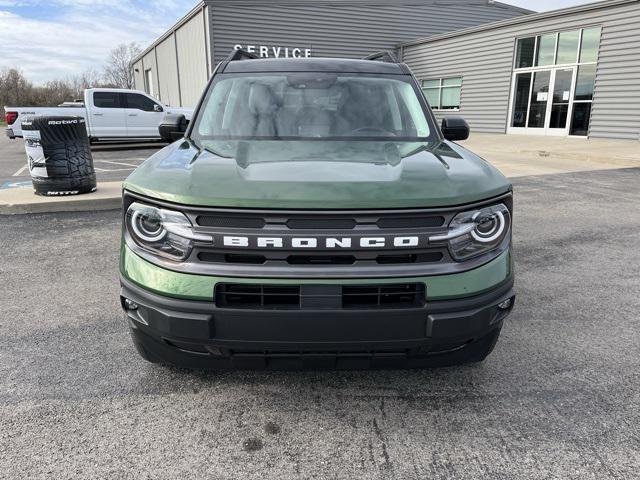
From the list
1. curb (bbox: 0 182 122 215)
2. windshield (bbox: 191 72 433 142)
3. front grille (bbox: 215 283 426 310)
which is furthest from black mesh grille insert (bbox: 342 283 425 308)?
curb (bbox: 0 182 122 215)

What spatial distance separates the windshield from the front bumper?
4.46 ft

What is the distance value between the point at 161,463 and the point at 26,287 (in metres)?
2.84

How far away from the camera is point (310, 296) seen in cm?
203

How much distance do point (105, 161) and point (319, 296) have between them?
1308 cm

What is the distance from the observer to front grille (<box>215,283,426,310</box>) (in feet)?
6.66

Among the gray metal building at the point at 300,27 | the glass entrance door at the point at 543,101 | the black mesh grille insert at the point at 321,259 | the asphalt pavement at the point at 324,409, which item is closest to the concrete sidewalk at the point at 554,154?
the glass entrance door at the point at 543,101

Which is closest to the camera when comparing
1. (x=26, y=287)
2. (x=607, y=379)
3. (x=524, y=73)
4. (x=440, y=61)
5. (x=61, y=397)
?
(x=61, y=397)

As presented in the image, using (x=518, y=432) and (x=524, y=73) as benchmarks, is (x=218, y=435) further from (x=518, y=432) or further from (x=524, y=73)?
(x=524, y=73)

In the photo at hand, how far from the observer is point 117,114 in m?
16.3

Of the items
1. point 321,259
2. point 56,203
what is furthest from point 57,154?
point 321,259

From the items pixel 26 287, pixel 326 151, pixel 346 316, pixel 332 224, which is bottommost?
pixel 26 287

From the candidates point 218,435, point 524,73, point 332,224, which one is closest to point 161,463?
point 218,435

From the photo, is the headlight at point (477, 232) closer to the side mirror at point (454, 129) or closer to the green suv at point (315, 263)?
the green suv at point (315, 263)

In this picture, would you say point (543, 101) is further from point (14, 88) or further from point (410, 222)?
point (14, 88)
